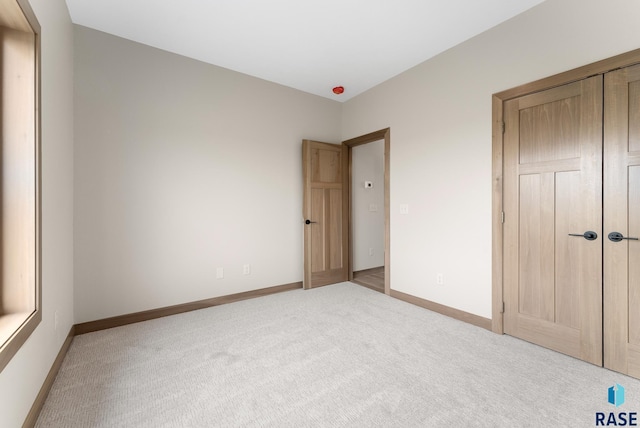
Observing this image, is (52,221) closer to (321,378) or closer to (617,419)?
(321,378)

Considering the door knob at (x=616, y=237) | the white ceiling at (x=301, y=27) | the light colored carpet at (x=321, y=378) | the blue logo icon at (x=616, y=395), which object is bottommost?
the light colored carpet at (x=321, y=378)

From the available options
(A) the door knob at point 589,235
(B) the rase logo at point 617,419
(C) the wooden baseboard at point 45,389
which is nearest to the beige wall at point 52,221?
(C) the wooden baseboard at point 45,389

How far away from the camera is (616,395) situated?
5.26 feet

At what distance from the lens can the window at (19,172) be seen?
144 centimetres

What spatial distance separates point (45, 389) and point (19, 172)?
128cm

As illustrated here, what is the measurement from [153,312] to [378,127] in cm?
348

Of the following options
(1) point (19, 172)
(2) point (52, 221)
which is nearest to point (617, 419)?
(1) point (19, 172)

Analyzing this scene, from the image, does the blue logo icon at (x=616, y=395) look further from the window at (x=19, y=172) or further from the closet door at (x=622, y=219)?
the window at (x=19, y=172)

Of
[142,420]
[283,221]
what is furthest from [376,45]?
[142,420]

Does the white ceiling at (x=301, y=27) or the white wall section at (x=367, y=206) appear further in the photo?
Answer: the white wall section at (x=367, y=206)

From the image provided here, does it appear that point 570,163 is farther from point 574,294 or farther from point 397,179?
point 397,179

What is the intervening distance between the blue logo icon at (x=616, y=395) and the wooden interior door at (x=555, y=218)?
0.94ft

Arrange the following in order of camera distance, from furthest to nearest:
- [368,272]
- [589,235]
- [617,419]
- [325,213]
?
[368,272] < [325,213] < [589,235] < [617,419]

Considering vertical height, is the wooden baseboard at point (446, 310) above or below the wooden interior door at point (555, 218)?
below
